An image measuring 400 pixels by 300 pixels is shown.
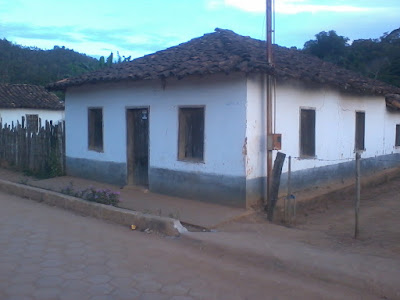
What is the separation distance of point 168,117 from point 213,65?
1908 millimetres

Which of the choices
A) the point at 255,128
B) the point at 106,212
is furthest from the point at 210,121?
the point at 106,212

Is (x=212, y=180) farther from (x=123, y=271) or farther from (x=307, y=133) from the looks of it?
(x=123, y=271)

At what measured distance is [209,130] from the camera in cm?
904

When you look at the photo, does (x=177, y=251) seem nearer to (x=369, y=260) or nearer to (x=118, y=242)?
(x=118, y=242)

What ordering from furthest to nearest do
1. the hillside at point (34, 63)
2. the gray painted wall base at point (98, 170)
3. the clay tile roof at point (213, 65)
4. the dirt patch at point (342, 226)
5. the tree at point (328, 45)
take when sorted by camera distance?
the hillside at point (34, 63) < the tree at point (328, 45) < the gray painted wall base at point (98, 170) < the clay tile roof at point (213, 65) < the dirt patch at point (342, 226)

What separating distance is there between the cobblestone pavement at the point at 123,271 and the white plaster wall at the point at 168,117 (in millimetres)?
2641

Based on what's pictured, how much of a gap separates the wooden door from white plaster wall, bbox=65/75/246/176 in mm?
172

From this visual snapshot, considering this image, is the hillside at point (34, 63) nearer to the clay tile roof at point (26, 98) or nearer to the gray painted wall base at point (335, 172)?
the clay tile roof at point (26, 98)

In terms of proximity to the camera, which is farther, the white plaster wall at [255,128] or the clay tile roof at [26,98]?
the clay tile roof at [26,98]

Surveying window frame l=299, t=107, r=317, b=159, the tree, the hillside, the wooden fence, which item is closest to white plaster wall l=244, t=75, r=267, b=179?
window frame l=299, t=107, r=317, b=159

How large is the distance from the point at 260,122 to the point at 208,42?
3.69 meters

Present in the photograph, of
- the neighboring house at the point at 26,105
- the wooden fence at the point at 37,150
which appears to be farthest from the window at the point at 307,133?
the neighboring house at the point at 26,105

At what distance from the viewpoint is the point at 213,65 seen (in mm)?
8391

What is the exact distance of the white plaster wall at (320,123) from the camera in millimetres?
8641
